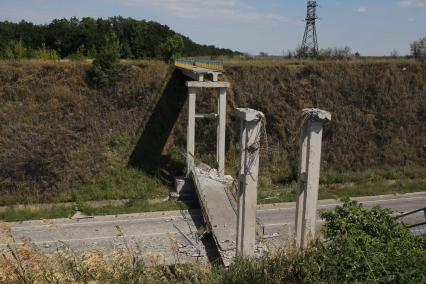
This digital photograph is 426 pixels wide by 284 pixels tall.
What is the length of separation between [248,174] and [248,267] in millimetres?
2512

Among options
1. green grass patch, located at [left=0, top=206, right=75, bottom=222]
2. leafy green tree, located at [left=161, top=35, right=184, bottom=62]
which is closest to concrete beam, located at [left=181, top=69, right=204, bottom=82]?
green grass patch, located at [left=0, top=206, right=75, bottom=222]

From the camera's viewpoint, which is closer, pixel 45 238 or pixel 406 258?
pixel 406 258

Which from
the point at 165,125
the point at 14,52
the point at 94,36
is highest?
the point at 94,36

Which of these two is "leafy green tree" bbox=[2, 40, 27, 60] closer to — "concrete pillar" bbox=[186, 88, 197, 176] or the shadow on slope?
the shadow on slope

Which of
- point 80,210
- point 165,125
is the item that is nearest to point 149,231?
point 80,210

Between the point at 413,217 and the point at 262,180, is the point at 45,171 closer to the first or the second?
the point at 262,180

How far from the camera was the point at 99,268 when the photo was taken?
205 inches

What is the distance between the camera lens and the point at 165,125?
22.6 metres

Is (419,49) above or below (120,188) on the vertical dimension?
above

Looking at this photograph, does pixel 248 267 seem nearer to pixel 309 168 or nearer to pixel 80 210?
pixel 309 168

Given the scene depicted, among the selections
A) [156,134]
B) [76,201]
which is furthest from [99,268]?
[156,134]

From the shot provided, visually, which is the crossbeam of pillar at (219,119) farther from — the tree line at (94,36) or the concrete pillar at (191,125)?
the tree line at (94,36)

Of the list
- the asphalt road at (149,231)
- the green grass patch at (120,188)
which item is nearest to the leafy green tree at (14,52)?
the green grass patch at (120,188)

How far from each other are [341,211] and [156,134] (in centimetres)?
1575
